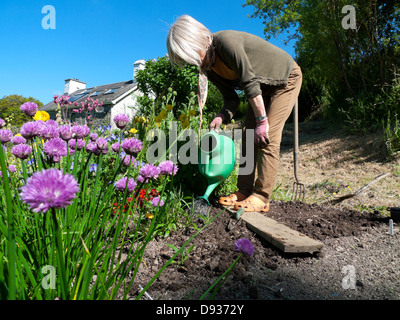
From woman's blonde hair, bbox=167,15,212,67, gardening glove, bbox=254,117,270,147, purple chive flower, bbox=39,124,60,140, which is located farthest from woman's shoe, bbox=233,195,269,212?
purple chive flower, bbox=39,124,60,140

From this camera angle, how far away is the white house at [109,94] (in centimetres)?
1451

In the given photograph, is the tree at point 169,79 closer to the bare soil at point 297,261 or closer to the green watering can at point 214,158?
the green watering can at point 214,158

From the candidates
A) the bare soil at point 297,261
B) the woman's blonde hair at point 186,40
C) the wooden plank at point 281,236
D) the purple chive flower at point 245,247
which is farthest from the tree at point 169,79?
the purple chive flower at point 245,247

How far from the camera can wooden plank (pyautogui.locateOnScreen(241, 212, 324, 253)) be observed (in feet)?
4.48

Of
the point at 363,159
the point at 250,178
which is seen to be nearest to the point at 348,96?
the point at 363,159

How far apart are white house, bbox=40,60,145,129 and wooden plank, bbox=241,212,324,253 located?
34.8 feet

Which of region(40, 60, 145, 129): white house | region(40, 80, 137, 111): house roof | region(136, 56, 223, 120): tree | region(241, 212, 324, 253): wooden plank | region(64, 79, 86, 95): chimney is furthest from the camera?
region(64, 79, 86, 95): chimney

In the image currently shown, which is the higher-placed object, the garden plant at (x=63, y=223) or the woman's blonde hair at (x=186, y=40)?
the woman's blonde hair at (x=186, y=40)

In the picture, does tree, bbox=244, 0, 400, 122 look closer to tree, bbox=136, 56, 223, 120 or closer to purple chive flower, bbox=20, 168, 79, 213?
tree, bbox=136, 56, 223, 120

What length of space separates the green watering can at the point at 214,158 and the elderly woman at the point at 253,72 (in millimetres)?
171

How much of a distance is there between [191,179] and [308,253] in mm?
1248

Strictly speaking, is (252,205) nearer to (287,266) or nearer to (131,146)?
(287,266)

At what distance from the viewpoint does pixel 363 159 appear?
3.86 m

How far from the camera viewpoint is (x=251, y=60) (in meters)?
2.04
